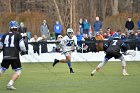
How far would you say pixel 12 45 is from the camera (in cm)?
Result: 1766

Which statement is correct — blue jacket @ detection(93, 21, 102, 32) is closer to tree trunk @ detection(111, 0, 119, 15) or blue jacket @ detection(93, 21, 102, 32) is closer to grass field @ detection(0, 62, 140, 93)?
grass field @ detection(0, 62, 140, 93)

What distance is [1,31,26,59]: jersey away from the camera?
17.6 meters

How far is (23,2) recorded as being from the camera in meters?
56.0

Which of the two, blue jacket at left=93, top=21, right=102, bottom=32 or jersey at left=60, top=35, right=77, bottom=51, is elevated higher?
blue jacket at left=93, top=21, right=102, bottom=32

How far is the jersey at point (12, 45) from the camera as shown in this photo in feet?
57.8

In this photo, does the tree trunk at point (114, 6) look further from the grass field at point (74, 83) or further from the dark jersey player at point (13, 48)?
the dark jersey player at point (13, 48)

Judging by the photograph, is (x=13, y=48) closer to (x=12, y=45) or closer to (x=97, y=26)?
(x=12, y=45)

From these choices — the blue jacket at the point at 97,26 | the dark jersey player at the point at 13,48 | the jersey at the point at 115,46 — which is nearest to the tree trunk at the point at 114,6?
the blue jacket at the point at 97,26

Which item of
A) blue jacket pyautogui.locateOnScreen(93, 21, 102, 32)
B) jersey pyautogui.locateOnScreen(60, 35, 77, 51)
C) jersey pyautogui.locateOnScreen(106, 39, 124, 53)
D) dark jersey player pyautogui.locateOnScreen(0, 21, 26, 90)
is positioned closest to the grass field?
dark jersey player pyautogui.locateOnScreen(0, 21, 26, 90)

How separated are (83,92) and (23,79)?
5325 mm

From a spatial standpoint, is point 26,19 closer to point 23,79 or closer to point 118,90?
point 23,79

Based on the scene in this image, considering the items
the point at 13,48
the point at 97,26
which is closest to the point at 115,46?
the point at 13,48

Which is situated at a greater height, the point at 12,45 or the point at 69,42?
the point at 12,45

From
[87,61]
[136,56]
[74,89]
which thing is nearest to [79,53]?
[87,61]
